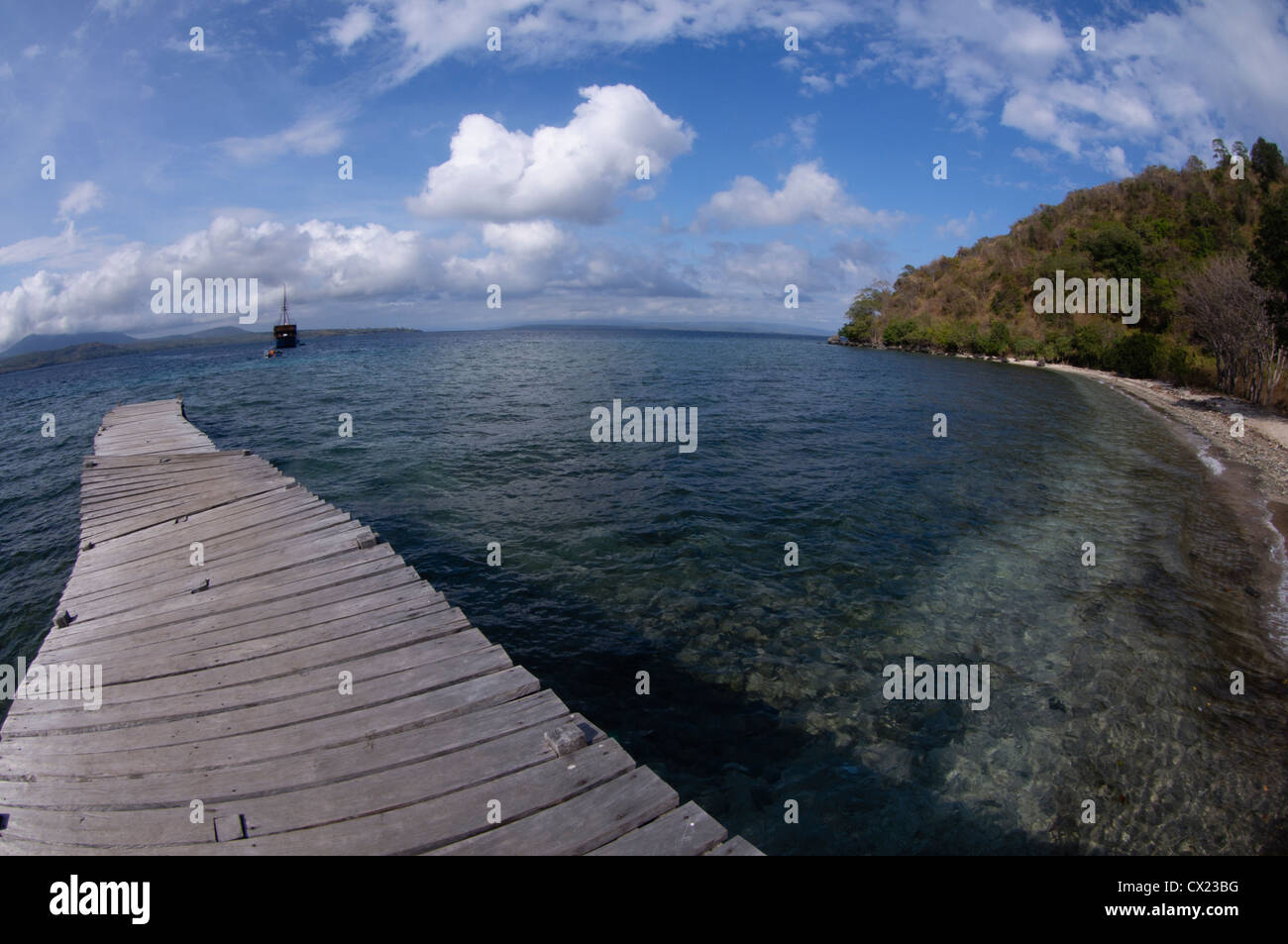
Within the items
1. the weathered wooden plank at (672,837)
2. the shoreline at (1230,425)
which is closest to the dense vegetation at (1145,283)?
the shoreline at (1230,425)

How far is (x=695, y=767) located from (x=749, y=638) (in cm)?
369

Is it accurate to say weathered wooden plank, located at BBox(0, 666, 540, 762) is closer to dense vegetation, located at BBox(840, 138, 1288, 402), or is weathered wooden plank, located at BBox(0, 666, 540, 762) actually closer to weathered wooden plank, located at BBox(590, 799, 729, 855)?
weathered wooden plank, located at BBox(590, 799, 729, 855)

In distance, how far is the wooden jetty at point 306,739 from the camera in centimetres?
502

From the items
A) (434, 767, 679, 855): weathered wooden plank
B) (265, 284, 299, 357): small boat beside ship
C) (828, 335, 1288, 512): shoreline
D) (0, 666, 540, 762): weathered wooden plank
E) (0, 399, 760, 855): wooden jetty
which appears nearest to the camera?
(434, 767, 679, 855): weathered wooden plank

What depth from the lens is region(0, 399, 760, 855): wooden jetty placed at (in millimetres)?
5020

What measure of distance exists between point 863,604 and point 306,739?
11679 mm

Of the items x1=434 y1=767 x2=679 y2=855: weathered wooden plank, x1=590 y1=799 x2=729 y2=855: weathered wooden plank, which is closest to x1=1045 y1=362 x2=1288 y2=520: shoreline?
x1=590 y1=799 x2=729 y2=855: weathered wooden plank

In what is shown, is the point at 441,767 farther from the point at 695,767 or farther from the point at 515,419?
the point at 515,419

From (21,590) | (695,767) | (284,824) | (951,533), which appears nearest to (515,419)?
(21,590)

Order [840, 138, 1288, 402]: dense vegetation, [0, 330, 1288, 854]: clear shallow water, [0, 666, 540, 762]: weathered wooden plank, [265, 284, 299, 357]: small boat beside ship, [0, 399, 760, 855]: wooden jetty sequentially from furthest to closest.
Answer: [265, 284, 299, 357]: small boat beside ship < [840, 138, 1288, 402]: dense vegetation < [0, 330, 1288, 854]: clear shallow water < [0, 666, 540, 762]: weathered wooden plank < [0, 399, 760, 855]: wooden jetty

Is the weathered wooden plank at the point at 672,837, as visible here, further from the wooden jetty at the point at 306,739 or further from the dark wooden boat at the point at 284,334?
the dark wooden boat at the point at 284,334

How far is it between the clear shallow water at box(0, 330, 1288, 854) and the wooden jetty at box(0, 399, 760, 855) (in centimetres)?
338

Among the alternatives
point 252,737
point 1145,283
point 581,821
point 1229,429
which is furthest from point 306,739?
point 1145,283

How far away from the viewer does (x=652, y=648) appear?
38.4 ft
